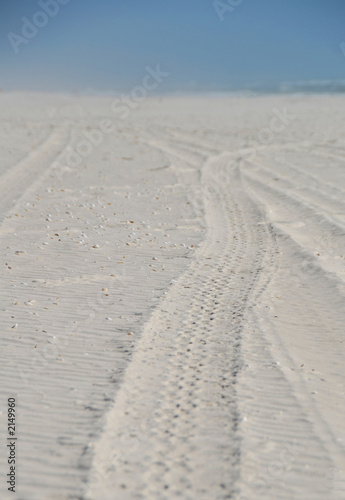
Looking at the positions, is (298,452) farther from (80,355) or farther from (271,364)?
(80,355)

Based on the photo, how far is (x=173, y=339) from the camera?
486cm

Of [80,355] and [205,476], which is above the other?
[80,355]

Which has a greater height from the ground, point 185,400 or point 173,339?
point 173,339

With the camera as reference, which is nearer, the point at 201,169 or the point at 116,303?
the point at 116,303

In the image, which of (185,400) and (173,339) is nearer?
(185,400)

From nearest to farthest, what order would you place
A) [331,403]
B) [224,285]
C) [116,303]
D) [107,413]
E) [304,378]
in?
[107,413] → [331,403] → [304,378] → [116,303] → [224,285]

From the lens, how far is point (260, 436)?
3582mm

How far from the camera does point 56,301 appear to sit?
5645mm

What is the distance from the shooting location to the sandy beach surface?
10.8 ft

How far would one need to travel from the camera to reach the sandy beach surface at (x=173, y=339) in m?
3.29

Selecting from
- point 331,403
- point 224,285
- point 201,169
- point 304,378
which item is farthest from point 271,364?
point 201,169

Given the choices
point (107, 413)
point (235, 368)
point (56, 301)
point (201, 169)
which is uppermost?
point (201, 169)

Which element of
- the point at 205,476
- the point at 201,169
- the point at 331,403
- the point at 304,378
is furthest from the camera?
the point at 201,169

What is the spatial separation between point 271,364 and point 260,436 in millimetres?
946
